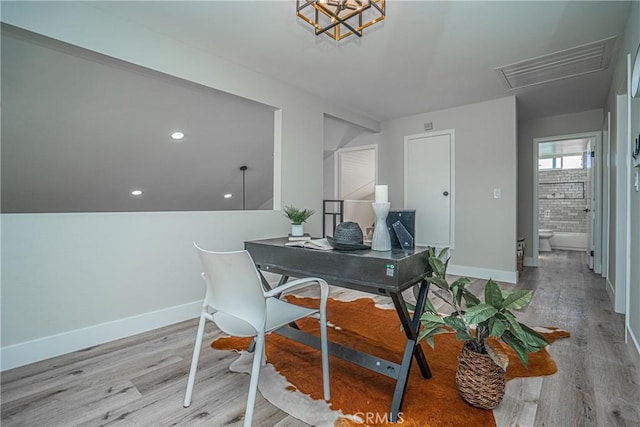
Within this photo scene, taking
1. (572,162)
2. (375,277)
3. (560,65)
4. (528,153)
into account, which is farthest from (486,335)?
(572,162)

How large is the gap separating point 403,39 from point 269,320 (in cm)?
234

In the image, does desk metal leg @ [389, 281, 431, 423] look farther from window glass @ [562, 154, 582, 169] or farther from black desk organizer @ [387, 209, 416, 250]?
window glass @ [562, 154, 582, 169]

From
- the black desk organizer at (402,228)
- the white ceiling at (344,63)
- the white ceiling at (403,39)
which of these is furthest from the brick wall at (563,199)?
the black desk organizer at (402,228)

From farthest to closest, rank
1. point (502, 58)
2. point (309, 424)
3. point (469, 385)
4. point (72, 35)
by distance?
point (502, 58)
point (72, 35)
point (469, 385)
point (309, 424)

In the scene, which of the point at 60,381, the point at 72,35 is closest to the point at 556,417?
the point at 60,381

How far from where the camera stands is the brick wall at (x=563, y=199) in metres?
7.13

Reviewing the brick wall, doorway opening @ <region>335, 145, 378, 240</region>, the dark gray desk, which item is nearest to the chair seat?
the dark gray desk

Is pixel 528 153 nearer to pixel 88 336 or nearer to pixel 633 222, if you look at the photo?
pixel 633 222

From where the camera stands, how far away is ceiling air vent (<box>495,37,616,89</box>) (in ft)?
9.04

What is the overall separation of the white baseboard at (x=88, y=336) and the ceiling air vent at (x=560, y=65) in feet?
12.3

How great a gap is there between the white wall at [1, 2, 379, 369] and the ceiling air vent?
255 cm

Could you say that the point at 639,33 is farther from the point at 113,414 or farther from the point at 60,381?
the point at 60,381

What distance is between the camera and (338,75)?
3275mm

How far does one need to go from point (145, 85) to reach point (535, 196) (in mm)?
5581
